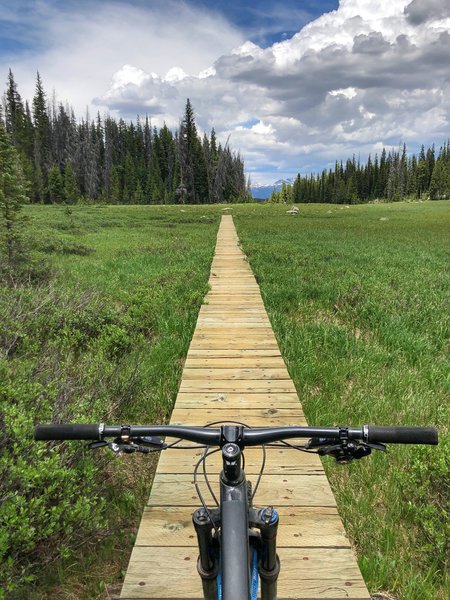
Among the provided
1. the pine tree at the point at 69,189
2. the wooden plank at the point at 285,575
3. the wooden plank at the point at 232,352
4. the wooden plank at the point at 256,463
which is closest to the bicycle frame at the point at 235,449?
the wooden plank at the point at 285,575

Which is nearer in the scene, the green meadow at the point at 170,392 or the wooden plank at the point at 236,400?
the green meadow at the point at 170,392

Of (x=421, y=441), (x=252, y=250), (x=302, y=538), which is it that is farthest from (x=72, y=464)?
(x=252, y=250)

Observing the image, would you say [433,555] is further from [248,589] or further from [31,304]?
[31,304]

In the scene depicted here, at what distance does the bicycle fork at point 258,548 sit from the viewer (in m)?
1.43

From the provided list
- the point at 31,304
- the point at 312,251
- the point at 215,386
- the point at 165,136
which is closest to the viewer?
the point at 215,386

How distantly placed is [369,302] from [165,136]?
3800 inches

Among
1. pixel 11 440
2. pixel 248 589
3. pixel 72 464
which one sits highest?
pixel 248 589

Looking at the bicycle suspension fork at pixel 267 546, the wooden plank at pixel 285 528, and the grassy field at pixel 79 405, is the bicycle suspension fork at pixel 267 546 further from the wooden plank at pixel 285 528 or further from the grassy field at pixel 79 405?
the grassy field at pixel 79 405

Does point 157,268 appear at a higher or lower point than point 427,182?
→ lower

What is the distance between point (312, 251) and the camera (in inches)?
661

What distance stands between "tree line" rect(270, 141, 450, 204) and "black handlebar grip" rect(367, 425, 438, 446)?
11540cm

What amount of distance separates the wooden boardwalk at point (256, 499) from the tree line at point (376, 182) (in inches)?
4411

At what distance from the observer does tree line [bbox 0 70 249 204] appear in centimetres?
7500

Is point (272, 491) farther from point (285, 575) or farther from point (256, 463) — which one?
point (285, 575)
